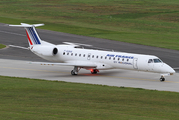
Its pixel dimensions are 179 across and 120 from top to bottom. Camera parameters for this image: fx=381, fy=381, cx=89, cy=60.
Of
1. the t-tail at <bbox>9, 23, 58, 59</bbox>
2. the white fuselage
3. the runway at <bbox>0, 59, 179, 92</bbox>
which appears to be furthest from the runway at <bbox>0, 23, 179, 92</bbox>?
the t-tail at <bbox>9, 23, 58, 59</bbox>

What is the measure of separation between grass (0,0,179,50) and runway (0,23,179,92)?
425cm

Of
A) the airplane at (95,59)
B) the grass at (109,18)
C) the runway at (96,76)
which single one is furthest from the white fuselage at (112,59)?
the grass at (109,18)

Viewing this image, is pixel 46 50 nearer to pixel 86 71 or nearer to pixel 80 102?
pixel 86 71

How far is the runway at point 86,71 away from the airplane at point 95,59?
3.53ft

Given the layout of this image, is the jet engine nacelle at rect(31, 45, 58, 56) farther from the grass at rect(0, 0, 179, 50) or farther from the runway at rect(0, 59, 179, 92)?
the grass at rect(0, 0, 179, 50)

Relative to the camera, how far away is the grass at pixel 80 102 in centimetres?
2009

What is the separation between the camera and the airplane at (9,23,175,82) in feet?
117

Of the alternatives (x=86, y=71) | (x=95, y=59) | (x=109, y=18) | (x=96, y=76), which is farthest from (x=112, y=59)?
(x=109, y=18)

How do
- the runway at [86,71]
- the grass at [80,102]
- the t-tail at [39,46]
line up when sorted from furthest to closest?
the t-tail at [39,46] < the runway at [86,71] < the grass at [80,102]

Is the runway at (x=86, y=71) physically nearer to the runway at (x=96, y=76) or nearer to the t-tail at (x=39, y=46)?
the runway at (x=96, y=76)

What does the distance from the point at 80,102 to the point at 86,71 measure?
725 inches

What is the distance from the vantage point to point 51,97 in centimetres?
2522

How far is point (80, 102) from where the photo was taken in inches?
933

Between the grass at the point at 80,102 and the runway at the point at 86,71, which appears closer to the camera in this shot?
the grass at the point at 80,102
